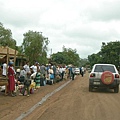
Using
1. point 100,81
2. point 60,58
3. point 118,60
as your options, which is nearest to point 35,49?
point 100,81

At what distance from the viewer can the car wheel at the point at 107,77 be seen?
59.7 feet

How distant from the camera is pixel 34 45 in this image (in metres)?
41.5

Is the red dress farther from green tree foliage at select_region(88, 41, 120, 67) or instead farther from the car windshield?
green tree foliage at select_region(88, 41, 120, 67)

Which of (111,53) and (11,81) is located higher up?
(111,53)

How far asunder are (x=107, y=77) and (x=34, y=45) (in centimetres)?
2425

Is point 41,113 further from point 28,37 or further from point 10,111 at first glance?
point 28,37

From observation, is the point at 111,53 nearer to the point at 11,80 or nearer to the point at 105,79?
the point at 105,79

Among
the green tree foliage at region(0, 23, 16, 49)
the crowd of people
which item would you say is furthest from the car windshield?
the green tree foliage at region(0, 23, 16, 49)

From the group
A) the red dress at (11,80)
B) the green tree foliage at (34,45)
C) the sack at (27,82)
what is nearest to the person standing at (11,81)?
the red dress at (11,80)

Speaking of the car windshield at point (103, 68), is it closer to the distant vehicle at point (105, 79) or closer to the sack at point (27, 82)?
the distant vehicle at point (105, 79)

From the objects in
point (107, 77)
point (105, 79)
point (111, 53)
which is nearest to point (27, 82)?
point (105, 79)

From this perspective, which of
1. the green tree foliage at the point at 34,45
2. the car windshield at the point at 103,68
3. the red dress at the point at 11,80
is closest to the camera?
the red dress at the point at 11,80

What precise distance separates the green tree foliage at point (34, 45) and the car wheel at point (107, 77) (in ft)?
77.4

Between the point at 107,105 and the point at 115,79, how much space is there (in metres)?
5.91
